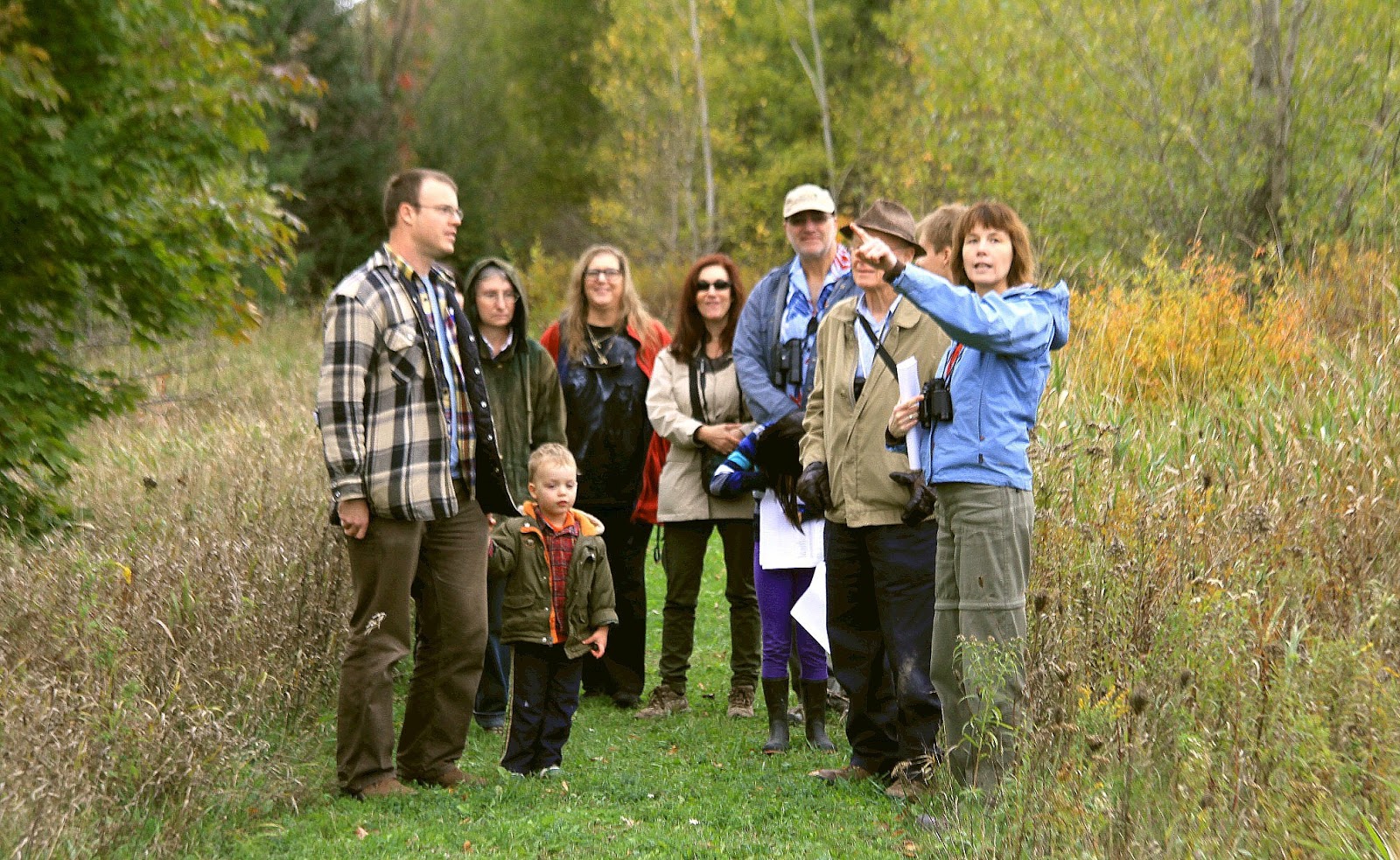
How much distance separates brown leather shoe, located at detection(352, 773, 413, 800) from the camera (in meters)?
5.12

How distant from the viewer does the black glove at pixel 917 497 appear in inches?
198

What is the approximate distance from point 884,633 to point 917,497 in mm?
590

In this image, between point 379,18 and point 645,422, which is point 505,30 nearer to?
point 379,18

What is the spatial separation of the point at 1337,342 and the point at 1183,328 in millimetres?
783

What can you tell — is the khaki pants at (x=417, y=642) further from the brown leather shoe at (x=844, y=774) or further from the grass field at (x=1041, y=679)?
the brown leather shoe at (x=844, y=774)

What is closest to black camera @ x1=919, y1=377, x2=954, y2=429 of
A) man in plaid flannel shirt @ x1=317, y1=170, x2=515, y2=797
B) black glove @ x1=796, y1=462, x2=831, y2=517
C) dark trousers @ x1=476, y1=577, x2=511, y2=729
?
black glove @ x1=796, y1=462, x2=831, y2=517

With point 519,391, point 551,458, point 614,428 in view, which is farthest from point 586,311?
point 551,458

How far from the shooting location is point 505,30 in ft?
122

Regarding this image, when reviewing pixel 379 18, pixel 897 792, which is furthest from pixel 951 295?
pixel 379 18

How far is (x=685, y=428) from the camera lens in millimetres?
6824

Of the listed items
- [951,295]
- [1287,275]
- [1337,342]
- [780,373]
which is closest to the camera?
[951,295]

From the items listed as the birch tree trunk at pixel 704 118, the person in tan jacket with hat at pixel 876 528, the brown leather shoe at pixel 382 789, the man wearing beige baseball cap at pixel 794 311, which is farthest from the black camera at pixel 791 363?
the birch tree trunk at pixel 704 118

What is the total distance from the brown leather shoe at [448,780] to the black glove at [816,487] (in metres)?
1.71

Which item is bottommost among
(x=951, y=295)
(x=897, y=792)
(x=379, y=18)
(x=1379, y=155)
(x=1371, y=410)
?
(x=897, y=792)
